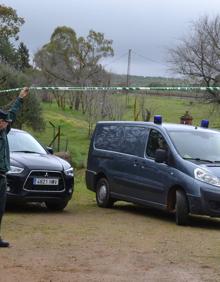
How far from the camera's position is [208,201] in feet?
34.3

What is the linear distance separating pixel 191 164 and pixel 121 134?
2535 mm

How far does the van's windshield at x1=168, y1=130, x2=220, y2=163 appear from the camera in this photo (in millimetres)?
11227

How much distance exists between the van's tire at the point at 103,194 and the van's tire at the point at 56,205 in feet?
3.60

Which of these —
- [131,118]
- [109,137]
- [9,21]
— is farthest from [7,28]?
[109,137]

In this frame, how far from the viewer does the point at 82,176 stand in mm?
20312

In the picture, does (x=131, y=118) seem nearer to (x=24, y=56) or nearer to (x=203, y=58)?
(x=203, y=58)

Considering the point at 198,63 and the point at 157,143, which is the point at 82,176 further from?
the point at 198,63

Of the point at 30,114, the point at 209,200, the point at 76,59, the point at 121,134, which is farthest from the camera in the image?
the point at 76,59

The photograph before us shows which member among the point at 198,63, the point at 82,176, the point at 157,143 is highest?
the point at 198,63

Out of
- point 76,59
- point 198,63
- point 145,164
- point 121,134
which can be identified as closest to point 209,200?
point 145,164

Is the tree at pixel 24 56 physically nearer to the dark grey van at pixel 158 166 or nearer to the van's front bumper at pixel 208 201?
the dark grey van at pixel 158 166

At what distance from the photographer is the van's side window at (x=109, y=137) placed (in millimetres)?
13039

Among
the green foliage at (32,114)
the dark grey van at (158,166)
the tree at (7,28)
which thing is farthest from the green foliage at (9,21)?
the dark grey van at (158,166)

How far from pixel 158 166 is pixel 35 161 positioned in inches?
88.7
